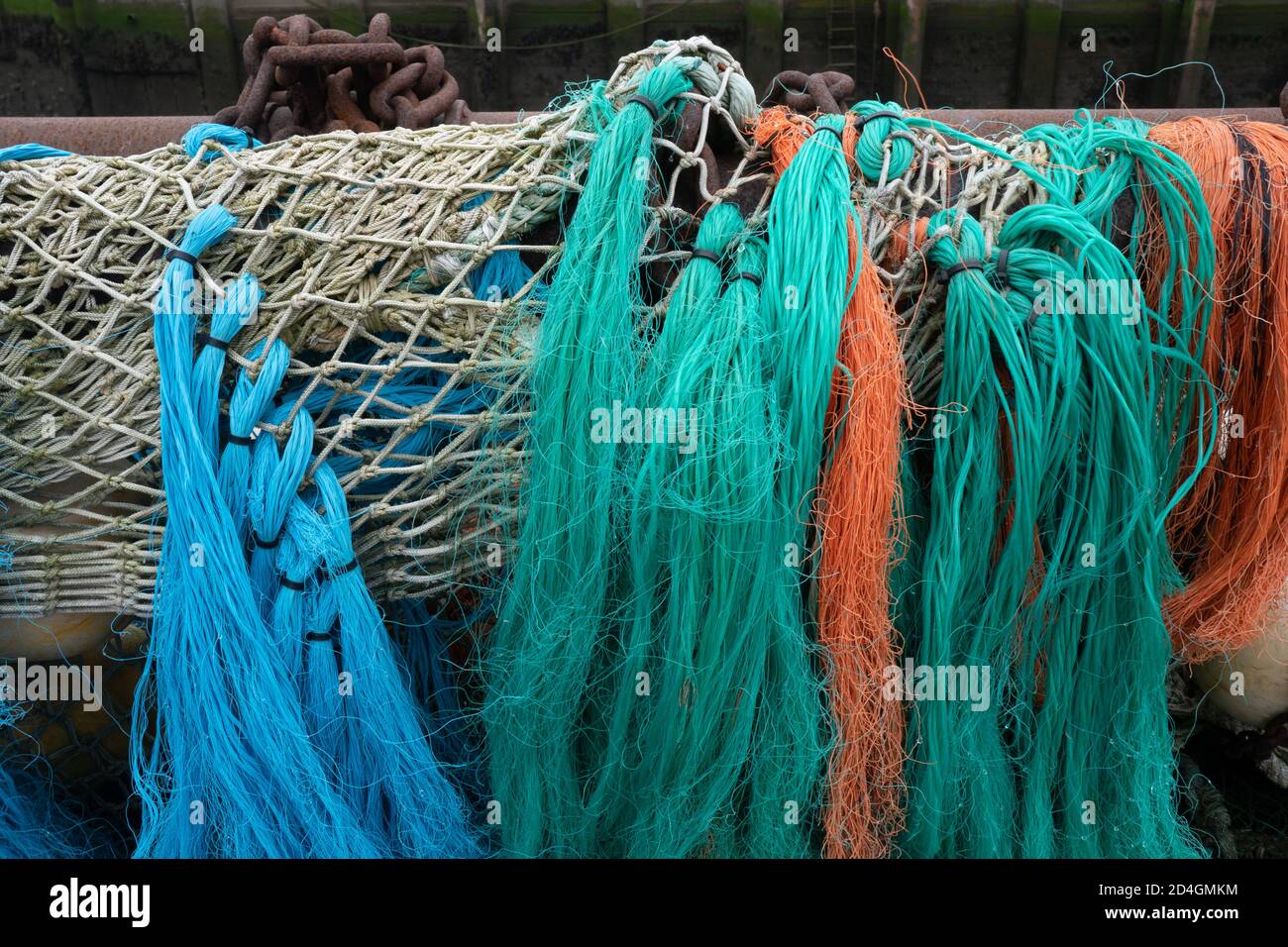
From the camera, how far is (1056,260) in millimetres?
1564

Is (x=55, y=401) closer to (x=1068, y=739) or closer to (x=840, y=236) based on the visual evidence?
(x=840, y=236)

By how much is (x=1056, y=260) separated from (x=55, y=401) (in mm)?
1607

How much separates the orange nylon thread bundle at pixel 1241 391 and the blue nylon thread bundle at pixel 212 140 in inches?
64.1

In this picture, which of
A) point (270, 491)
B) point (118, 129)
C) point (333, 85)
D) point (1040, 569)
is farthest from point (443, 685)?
point (118, 129)

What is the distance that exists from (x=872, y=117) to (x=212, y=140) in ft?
3.90

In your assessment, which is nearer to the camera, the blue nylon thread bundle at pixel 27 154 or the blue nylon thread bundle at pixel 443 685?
the blue nylon thread bundle at pixel 443 685

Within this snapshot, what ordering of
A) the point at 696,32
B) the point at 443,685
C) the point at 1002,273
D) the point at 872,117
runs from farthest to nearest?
the point at 696,32 → the point at 443,685 → the point at 872,117 → the point at 1002,273

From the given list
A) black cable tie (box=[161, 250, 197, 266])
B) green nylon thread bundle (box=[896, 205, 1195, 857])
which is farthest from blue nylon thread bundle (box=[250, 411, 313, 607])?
green nylon thread bundle (box=[896, 205, 1195, 857])

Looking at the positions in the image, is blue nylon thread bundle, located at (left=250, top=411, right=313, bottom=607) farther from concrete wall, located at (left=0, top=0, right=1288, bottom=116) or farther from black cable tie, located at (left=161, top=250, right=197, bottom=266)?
concrete wall, located at (left=0, top=0, right=1288, bottom=116)

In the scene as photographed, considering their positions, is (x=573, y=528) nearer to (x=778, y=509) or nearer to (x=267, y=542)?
(x=778, y=509)

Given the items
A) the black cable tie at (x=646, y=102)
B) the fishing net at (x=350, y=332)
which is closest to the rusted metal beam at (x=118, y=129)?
the fishing net at (x=350, y=332)

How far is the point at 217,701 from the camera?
1.59 metres

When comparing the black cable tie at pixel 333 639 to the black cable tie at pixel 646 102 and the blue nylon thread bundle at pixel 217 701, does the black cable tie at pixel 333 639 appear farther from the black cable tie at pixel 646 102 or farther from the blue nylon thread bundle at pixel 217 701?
the black cable tie at pixel 646 102

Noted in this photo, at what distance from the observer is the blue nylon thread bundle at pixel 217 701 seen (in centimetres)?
159
